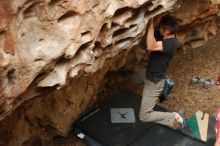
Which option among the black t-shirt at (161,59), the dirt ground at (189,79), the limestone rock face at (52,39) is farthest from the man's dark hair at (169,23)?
the dirt ground at (189,79)

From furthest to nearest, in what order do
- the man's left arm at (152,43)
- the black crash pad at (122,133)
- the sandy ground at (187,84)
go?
the sandy ground at (187,84) → the black crash pad at (122,133) → the man's left arm at (152,43)

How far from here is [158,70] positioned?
18.3 feet

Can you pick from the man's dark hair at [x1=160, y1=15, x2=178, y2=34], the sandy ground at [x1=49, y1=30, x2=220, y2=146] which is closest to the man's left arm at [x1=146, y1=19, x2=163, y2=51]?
the man's dark hair at [x1=160, y1=15, x2=178, y2=34]

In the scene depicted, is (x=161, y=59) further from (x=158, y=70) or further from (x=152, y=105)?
(x=152, y=105)

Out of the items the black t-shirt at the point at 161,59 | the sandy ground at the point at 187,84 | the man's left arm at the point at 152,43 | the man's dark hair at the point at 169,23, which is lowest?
the sandy ground at the point at 187,84

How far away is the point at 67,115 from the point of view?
6.11m

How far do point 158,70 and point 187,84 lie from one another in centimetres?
195

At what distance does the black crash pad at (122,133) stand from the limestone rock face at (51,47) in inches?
16.4

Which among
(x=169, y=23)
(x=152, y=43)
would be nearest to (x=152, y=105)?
(x=152, y=43)

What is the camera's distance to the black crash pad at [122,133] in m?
5.92

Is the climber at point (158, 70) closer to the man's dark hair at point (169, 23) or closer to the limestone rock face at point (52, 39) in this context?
the man's dark hair at point (169, 23)

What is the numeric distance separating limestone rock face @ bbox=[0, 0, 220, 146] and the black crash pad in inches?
16.4

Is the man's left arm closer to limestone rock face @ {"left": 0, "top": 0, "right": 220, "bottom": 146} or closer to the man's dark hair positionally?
limestone rock face @ {"left": 0, "top": 0, "right": 220, "bottom": 146}

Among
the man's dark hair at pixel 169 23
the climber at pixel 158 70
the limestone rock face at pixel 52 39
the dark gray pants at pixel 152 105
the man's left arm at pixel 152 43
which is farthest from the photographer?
the dark gray pants at pixel 152 105
